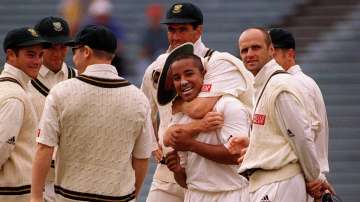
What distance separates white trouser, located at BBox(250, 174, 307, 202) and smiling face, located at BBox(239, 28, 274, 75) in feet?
2.46

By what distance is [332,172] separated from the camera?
50.2ft

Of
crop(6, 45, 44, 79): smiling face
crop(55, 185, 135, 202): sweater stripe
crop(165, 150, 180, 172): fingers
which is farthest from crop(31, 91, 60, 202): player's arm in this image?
crop(165, 150, 180, 172): fingers

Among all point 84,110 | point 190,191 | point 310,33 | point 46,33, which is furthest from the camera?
point 310,33

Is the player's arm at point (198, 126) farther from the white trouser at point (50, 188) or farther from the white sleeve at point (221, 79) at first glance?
the white trouser at point (50, 188)

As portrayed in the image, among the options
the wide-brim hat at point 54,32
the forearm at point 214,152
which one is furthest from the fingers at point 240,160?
the wide-brim hat at point 54,32

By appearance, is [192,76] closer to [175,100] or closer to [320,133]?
[175,100]

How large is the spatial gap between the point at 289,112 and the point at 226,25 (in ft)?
32.9

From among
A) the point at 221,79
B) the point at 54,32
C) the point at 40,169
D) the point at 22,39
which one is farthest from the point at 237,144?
the point at 54,32

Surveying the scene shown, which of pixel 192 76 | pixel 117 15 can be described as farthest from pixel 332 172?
pixel 192 76

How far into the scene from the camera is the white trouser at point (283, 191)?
29.0 ft

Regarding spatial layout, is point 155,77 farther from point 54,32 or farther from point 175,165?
point 175,165

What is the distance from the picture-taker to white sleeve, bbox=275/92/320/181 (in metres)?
8.71

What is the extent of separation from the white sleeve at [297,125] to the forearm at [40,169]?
1465 millimetres

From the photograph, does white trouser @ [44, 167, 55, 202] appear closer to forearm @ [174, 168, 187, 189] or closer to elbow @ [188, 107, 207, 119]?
forearm @ [174, 168, 187, 189]
